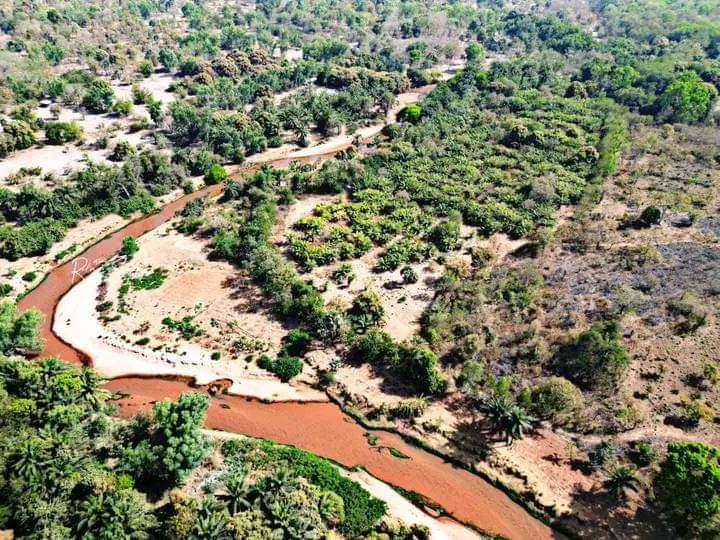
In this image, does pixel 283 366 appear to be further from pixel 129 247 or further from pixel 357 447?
pixel 129 247

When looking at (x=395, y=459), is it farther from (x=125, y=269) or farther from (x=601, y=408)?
(x=125, y=269)

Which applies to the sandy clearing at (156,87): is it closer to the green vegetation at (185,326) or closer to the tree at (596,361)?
the green vegetation at (185,326)

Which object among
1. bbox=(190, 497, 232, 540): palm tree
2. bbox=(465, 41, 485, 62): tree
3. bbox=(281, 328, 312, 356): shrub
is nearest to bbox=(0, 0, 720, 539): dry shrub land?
bbox=(190, 497, 232, 540): palm tree

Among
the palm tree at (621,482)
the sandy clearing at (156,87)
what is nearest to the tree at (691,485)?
the palm tree at (621,482)

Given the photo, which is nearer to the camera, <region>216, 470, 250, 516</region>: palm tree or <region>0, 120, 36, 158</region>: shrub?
<region>216, 470, 250, 516</region>: palm tree

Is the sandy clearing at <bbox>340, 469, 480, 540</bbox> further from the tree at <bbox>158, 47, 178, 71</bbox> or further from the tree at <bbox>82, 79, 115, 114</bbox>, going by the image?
the tree at <bbox>158, 47, 178, 71</bbox>

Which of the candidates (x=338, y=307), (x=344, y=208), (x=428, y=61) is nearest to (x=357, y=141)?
(x=344, y=208)
